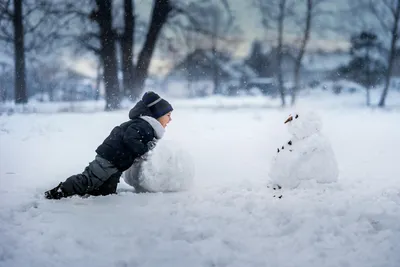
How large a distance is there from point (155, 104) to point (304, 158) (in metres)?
1.85

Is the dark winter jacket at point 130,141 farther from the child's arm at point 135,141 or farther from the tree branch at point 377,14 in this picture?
the tree branch at point 377,14

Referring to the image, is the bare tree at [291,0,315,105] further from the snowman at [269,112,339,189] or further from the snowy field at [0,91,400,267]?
the snowman at [269,112,339,189]

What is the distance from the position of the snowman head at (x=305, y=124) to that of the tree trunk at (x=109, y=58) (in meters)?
7.37

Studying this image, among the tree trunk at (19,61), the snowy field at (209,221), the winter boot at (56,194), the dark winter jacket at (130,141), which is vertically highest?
the tree trunk at (19,61)

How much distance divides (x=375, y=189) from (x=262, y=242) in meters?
2.33

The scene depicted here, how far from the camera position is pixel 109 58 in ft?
37.7

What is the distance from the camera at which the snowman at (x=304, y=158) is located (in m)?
4.95

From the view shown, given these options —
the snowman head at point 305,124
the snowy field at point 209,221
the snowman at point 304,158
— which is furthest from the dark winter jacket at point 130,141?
the snowman head at point 305,124

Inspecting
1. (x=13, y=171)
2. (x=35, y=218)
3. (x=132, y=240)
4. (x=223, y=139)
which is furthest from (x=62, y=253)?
(x=223, y=139)

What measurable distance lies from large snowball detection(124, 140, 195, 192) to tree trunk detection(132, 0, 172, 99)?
22.9ft

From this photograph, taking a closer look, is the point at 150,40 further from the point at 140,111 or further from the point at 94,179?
the point at 94,179

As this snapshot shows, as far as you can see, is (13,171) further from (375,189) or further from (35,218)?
(375,189)

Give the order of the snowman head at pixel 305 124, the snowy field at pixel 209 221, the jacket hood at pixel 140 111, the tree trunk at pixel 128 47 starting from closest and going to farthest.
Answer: the snowy field at pixel 209 221 < the jacket hood at pixel 140 111 < the snowman head at pixel 305 124 < the tree trunk at pixel 128 47

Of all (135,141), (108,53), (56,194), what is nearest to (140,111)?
(135,141)
